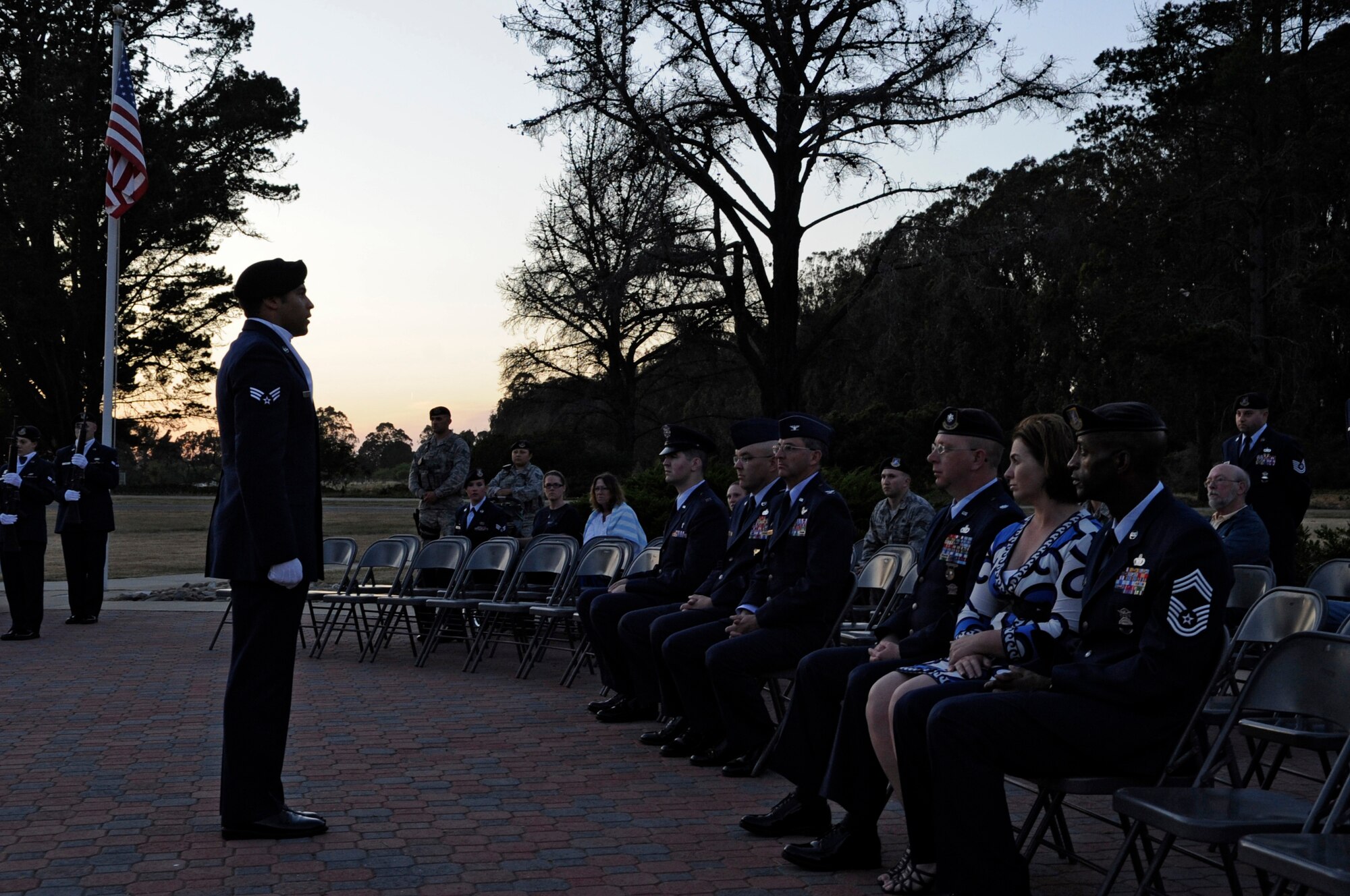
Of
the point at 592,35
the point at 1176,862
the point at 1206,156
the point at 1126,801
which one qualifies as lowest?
the point at 1176,862

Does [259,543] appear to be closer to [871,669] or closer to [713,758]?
[871,669]

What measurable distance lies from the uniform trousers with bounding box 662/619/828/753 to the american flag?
12875mm

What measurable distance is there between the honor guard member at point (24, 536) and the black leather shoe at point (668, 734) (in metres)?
7.45

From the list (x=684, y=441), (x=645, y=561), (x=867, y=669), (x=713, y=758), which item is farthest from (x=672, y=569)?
(x=867, y=669)

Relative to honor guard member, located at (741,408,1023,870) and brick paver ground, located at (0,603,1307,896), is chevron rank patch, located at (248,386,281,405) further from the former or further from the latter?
honor guard member, located at (741,408,1023,870)

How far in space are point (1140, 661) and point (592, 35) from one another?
12.7 meters

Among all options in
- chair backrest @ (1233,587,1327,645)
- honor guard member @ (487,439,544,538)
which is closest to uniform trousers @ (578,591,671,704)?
chair backrest @ (1233,587,1327,645)

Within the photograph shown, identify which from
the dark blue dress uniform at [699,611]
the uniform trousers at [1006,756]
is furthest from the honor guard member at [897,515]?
the uniform trousers at [1006,756]

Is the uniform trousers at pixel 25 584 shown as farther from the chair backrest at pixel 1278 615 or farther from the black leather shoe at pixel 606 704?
the chair backrest at pixel 1278 615

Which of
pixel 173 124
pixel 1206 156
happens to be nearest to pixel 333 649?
pixel 173 124

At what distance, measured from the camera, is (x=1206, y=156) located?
33.8 meters

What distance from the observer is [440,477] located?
12.4 metres

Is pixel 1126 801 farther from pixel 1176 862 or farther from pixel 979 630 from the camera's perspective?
pixel 1176 862

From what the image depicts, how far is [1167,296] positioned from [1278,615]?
107ft
